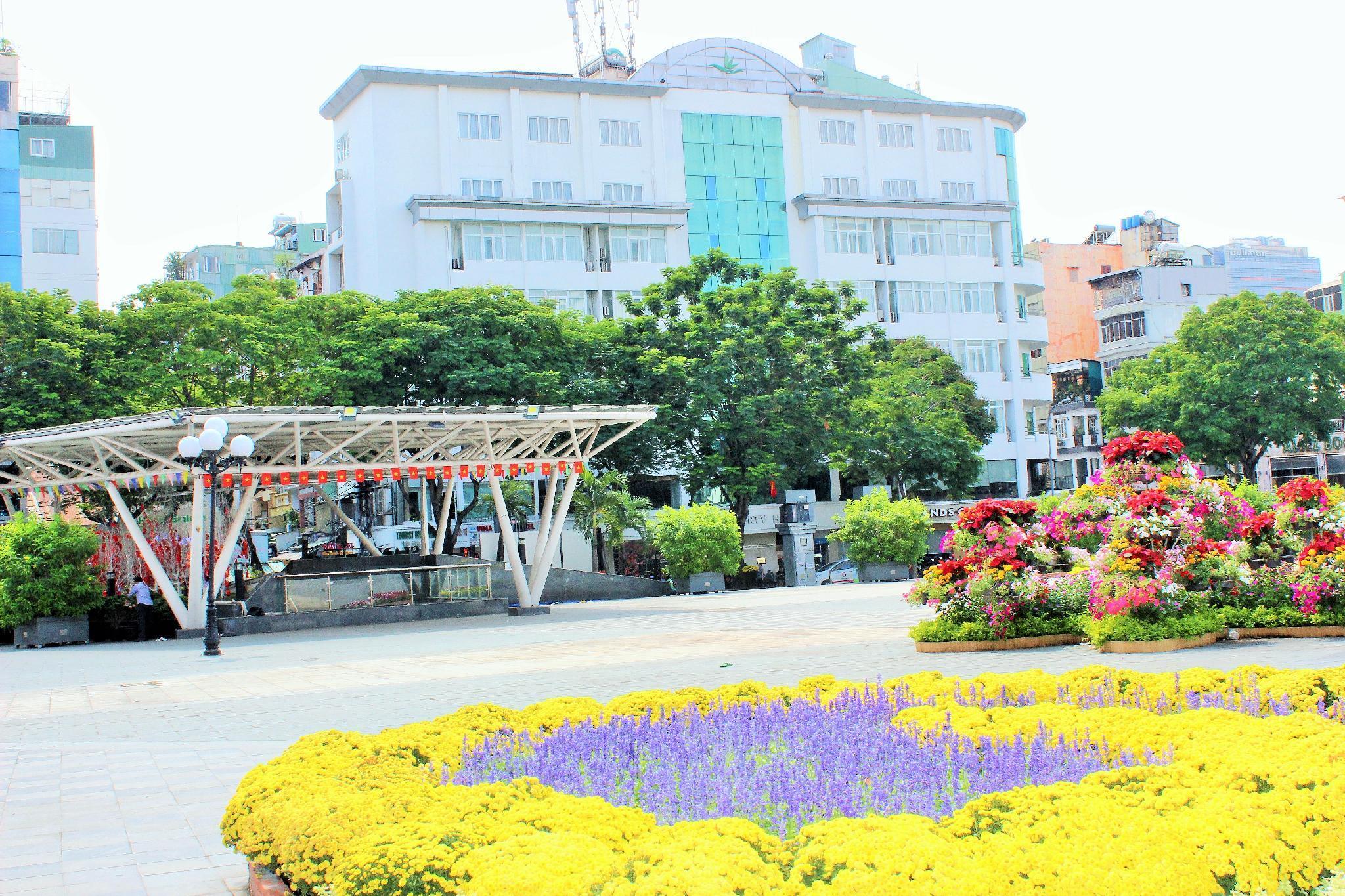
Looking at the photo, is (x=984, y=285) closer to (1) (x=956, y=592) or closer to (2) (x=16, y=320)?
(2) (x=16, y=320)

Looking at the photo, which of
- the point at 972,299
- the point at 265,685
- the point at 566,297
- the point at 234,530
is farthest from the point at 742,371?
the point at 265,685

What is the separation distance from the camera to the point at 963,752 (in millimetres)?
6938

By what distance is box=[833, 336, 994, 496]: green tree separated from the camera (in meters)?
46.4

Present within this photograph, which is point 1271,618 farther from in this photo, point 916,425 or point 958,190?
point 958,190

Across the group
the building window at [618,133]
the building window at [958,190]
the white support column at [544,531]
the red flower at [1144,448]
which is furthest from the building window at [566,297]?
the red flower at [1144,448]

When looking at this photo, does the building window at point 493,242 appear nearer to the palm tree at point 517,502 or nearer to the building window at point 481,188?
the building window at point 481,188

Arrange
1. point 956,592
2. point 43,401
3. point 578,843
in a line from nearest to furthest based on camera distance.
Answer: point 578,843
point 956,592
point 43,401

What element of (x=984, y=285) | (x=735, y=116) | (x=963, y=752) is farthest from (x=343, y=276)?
(x=963, y=752)

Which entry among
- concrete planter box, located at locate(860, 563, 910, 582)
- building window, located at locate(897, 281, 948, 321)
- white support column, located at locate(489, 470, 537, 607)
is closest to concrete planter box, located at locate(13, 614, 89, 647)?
white support column, located at locate(489, 470, 537, 607)

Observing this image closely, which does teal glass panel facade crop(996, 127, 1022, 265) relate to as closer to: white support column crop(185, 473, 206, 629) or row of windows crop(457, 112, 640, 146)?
row of windows crop(457, 112, 640, 146)

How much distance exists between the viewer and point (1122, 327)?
66500 mm

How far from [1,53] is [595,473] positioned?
41081mm

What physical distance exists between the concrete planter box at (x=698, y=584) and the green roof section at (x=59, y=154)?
37.1 meters

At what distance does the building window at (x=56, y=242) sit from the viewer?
55.1 metres
